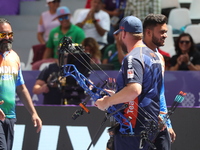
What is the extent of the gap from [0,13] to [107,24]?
343 cm

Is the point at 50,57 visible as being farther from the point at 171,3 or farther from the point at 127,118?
the point at 127,118

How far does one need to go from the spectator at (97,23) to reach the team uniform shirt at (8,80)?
16.2ft

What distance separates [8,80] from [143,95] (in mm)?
1682

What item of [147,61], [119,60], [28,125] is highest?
[147,61]

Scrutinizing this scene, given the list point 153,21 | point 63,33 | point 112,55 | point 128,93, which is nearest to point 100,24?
point 63,33

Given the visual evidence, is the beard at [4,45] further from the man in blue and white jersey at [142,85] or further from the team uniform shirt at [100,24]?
the team uniform shirt at [100,24]

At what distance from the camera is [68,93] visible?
7.38 m

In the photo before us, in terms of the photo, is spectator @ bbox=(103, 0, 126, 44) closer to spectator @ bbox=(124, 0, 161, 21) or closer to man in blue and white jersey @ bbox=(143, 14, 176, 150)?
spectator @ bbox=(124, 0, 161, 21)

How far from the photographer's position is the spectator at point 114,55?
344 inches

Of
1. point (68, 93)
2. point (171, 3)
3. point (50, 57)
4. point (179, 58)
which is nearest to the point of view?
point (68, 93)

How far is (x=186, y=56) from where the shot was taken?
8.31 m

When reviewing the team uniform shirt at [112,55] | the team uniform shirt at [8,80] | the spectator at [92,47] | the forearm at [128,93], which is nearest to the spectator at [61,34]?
the team uniform shirt at [112,55]

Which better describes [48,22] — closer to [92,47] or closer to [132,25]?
[92,47]

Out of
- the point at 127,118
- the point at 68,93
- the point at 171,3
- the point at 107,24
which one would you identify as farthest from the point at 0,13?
the point at 127,118
